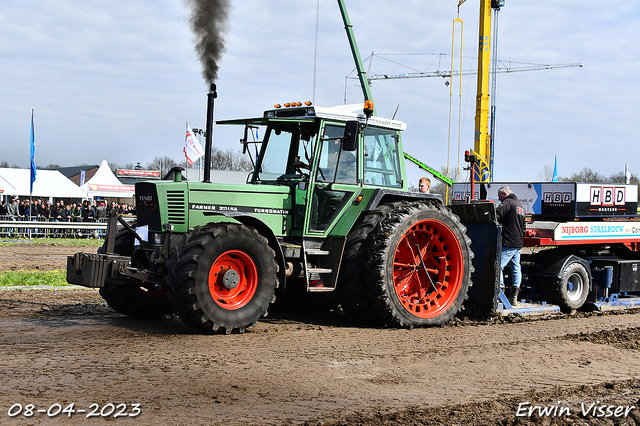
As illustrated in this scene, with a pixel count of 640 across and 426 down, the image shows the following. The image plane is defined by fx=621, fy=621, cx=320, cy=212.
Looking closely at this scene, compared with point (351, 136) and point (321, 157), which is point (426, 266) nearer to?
point (321, 157)

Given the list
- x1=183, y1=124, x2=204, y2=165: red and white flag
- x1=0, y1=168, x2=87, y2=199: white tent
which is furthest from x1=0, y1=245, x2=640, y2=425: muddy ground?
x1=0, y1=168, x2=87, y2=199: white tent

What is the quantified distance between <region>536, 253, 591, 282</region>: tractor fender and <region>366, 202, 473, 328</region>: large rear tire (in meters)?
2.17

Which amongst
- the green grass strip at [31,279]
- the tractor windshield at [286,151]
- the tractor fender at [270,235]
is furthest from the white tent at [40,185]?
the tractor fender at [270,235]

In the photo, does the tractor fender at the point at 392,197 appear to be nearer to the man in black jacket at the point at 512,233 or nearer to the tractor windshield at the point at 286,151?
the tractor windshield at the point at 286,151

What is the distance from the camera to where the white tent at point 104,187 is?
34.8 m

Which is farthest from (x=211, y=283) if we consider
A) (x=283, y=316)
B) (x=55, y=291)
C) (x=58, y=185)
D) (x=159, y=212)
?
(x=58, y=185)

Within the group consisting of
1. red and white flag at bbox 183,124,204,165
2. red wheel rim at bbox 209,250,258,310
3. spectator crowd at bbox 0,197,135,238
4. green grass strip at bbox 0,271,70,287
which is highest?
red and white flag at bbox 183,124,204,165

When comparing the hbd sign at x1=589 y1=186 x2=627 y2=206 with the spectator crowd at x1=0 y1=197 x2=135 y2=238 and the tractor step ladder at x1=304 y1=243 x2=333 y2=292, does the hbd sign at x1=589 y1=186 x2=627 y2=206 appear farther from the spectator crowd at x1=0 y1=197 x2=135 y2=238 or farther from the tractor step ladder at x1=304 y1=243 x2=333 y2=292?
the spectator crowd at x1=0 y1=197 x2=135 y2=238

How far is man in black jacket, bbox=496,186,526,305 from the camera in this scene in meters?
8.95

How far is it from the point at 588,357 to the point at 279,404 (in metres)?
3.55

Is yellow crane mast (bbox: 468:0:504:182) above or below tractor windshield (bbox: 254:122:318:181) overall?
above

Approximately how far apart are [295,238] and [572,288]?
490cm

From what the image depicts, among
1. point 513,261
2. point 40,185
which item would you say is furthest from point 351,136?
point 40,185

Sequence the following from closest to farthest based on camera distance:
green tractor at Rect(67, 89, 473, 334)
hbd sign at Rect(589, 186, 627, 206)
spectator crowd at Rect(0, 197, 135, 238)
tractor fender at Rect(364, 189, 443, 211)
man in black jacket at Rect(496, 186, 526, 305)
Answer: green tractor at Rect(67, 89, 473, 334), tractor fender at Rect(364, 189, 443, 211), man in black jacket at Rect(496, 186, 526, 305), hbd sign at Rect(589, 186, 627, 206), spectator crowd at Rect(0, 197, 135, 238)
